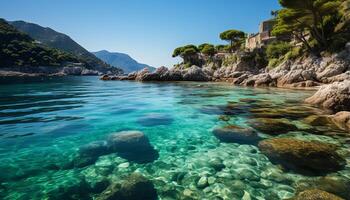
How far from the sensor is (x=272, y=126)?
8.34 m

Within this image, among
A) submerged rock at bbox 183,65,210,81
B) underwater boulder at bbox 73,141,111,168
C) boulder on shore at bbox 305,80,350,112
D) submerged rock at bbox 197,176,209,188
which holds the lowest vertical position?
underwater boulder at bbox 73,141,111,168

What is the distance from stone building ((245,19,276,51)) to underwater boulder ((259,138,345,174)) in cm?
5474

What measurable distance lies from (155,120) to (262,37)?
5953 cm

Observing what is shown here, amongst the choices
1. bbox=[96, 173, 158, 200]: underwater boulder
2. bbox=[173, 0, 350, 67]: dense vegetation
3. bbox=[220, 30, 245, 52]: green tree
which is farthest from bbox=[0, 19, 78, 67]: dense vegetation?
bbox=[96, 173, 158, 200]: underwater boulder

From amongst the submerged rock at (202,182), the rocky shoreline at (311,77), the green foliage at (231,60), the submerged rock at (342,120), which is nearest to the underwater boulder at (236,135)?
the submerged rock at (202,182)

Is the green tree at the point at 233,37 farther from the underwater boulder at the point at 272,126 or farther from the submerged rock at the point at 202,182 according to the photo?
the submerged rock at the point at 202,182

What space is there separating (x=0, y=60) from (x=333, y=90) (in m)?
Result: 106

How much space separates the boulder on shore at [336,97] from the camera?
1112 centimetres

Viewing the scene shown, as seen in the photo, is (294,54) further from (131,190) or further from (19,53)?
(19,53)

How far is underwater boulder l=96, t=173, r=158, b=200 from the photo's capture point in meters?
3.90

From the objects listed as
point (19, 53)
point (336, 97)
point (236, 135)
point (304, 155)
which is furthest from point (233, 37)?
point (19, 53)

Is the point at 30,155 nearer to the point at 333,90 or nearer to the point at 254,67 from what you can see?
the point at 333,90

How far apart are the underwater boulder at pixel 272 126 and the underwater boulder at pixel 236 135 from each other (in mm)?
702

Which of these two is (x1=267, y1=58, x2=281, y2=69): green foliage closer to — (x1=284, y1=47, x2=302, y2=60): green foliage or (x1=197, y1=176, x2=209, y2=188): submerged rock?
(x1=284, y1=47, x2=302, y2=60): green foliage
